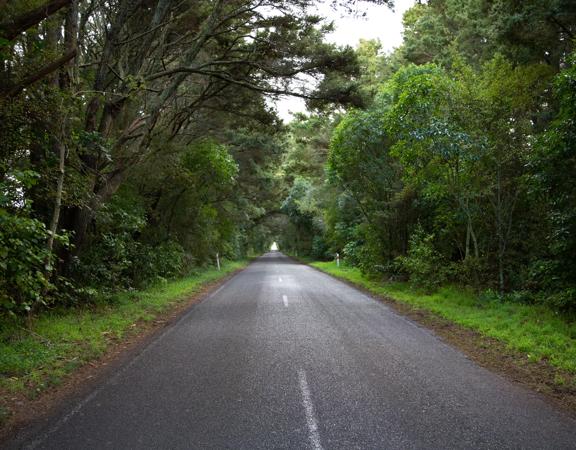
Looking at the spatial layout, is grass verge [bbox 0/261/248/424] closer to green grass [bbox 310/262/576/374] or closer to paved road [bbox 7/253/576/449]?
paved road [bbox 7/253/576/449]

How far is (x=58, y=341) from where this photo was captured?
7.43 m

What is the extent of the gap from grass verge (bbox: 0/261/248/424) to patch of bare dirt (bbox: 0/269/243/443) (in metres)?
0.06

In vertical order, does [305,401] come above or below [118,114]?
below

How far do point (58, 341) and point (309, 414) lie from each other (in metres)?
5.14

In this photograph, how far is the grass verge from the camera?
5.57m

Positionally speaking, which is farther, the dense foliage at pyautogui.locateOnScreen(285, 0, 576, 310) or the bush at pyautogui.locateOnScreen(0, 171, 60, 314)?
the dense foliage at pyautogui.locateOnScreen(285, 0, 576, 310)

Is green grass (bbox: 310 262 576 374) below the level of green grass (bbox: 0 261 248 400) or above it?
below

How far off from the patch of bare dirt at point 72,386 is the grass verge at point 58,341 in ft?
0.19

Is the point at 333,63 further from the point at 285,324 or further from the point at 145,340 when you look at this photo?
the point at 145,340

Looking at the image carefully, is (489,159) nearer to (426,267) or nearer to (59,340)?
(426,267)

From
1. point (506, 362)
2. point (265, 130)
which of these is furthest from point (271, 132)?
point (506, 362)

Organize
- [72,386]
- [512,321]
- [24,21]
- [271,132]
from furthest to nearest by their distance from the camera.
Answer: [271,132] → [512,321] → [24,21] → [72,386]

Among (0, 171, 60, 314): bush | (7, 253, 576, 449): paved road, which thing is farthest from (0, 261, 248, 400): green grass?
(7, 253, 576, 449): paved road

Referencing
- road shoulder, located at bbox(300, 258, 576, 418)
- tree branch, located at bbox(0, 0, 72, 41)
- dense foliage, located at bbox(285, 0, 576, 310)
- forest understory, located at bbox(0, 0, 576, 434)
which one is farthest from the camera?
dense foliage, located at bbox(285, 0, 576, 310)
